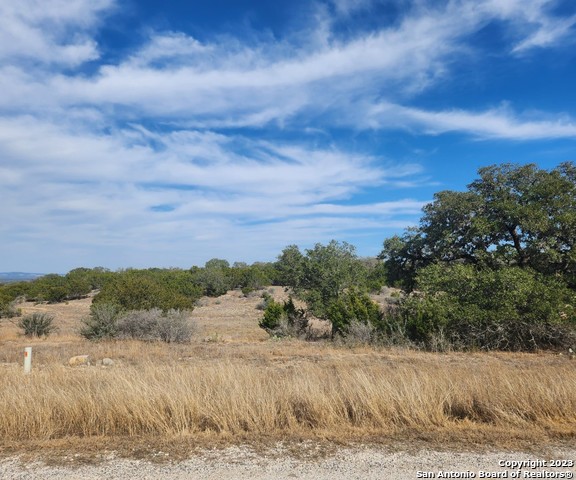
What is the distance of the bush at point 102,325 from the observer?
733 inches

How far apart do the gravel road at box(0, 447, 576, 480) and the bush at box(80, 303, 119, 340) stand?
589 inches

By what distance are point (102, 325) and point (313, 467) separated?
16.9 meters

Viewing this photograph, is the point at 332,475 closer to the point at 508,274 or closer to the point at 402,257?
the point at 508,274

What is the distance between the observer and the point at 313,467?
13.8 feet

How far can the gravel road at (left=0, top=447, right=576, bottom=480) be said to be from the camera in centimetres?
401

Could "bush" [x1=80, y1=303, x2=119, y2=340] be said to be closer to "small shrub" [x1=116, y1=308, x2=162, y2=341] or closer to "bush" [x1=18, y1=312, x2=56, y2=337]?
"small shrub" [x1=116, y1=308, x2=162, y2=341]

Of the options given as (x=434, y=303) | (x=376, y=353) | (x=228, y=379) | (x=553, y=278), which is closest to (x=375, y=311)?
(x=434, y=303)

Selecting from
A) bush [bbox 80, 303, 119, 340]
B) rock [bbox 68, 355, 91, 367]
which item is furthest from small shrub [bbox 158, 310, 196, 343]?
rock [bbox 68, 355, 91, 367]

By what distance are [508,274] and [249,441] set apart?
12.9m

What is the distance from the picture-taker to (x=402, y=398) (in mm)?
5668

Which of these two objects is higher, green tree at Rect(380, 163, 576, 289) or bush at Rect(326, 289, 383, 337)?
green tree at Rect(380, 163, 576, 289)

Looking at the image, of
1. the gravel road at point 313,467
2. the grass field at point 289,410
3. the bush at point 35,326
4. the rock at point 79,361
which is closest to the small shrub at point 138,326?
the bush at point 35,326

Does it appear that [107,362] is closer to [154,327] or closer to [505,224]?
→ [154,327]

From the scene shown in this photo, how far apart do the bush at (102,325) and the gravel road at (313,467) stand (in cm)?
1497
